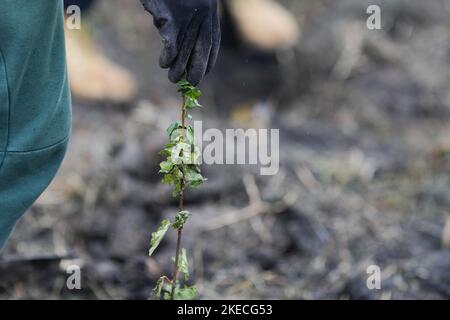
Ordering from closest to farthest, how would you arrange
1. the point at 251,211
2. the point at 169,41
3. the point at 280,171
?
the point at 169,41 < the point at 251,211 < the point at 280,171

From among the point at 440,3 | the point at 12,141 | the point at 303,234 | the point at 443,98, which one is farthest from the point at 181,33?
the point at 440,3

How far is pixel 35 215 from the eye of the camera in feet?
9.32

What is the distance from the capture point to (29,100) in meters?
1.55

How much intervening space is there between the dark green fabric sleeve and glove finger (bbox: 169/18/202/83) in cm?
24

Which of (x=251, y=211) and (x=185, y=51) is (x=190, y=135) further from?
(x=251, y=211)

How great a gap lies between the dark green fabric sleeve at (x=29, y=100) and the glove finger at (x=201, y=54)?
27 cm

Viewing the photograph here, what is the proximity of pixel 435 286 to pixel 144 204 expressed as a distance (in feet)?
3.36

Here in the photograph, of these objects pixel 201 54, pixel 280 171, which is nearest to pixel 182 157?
pixel 201 54

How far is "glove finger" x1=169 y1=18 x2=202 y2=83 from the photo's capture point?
5.00 ft

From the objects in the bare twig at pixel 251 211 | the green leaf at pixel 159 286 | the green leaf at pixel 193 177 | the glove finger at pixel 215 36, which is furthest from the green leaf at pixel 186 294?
the bare twig at pixel 251 211

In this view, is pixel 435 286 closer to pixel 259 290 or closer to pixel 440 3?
pixel 259 290

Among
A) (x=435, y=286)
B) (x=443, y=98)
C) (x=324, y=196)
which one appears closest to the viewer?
(x=435, y=286)

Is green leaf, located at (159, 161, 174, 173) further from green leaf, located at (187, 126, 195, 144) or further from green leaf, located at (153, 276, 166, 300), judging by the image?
green leaf, located at (153, 276, 166, 300)

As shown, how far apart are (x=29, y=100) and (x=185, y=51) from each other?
0.33m
